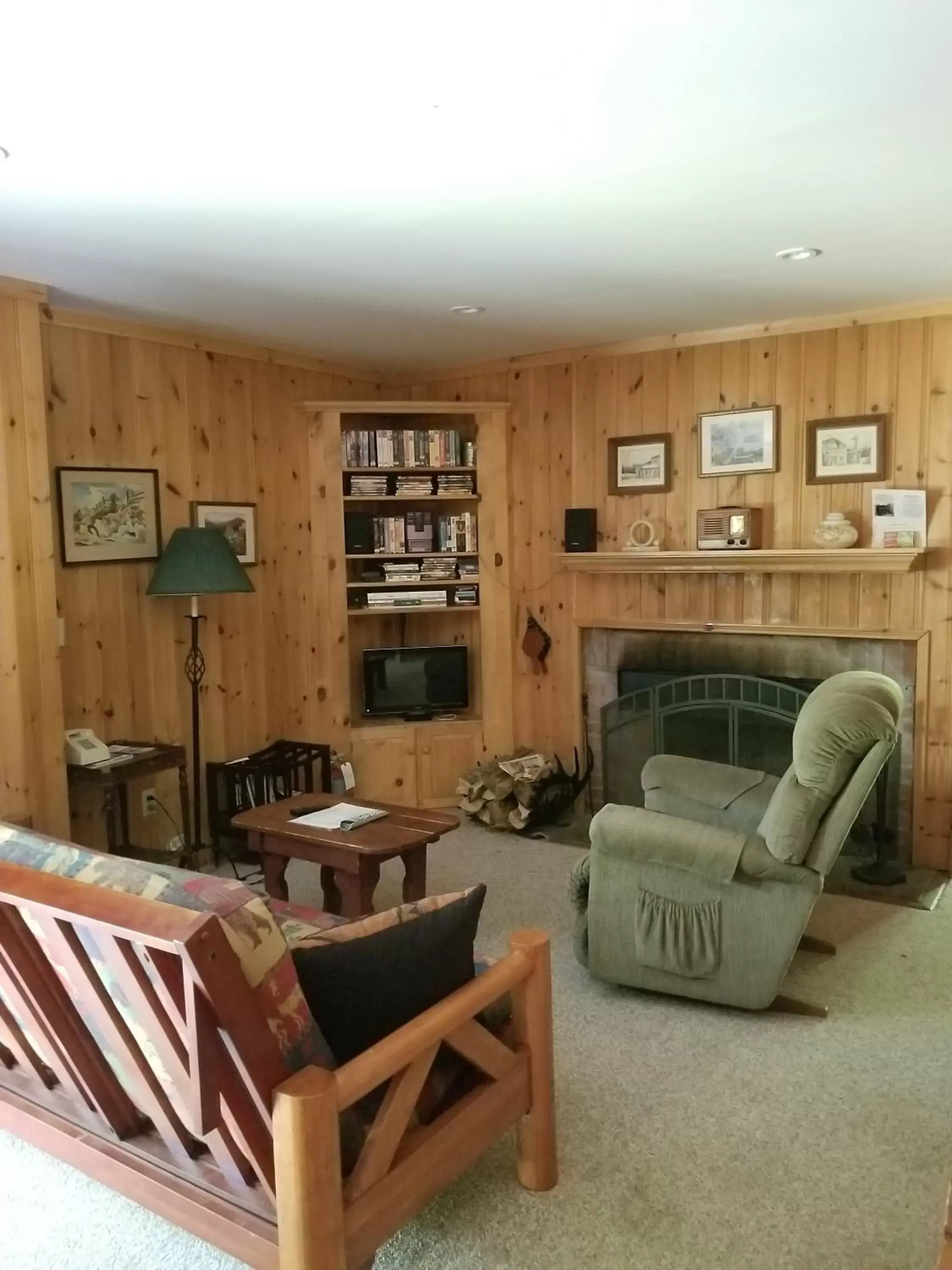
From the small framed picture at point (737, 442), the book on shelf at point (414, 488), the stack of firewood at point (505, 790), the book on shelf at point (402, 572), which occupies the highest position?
the small framed picture at point (737, 442)

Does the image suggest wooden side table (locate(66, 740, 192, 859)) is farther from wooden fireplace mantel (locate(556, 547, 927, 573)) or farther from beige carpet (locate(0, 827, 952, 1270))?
wooden fireplace mantel (locate(556, 547, 927, 573))

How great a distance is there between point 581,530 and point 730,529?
75cm

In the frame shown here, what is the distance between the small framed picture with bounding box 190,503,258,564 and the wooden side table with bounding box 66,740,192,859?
0.98 m

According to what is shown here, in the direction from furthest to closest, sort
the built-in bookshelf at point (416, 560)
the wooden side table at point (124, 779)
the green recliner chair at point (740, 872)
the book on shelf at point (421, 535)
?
the book on shelf at point (421, 535)
the built-in bookshelf at point (416, 560)
the wooden side table at point (124, 779)
the green recliner chair at point (740, 872)

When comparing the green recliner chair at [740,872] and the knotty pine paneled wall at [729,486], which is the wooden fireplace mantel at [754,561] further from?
the green recliner chair at [740,872]

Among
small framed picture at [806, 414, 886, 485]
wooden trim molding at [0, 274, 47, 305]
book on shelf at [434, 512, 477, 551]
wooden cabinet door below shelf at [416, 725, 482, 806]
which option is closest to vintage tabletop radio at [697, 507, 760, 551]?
small framed picture at [806, 414, 886, 485]

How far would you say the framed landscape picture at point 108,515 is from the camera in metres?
3.78

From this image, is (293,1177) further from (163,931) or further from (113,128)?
(113,128)

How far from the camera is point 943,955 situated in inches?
127

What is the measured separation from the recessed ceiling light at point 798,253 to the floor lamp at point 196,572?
2406mm

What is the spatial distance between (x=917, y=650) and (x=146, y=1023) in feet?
11.4

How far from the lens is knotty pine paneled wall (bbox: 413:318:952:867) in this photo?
395 centimetres

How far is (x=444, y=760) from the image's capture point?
5.03 metres

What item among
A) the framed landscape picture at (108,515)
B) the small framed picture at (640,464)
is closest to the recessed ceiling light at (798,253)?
the small framed picture at (640,464)
